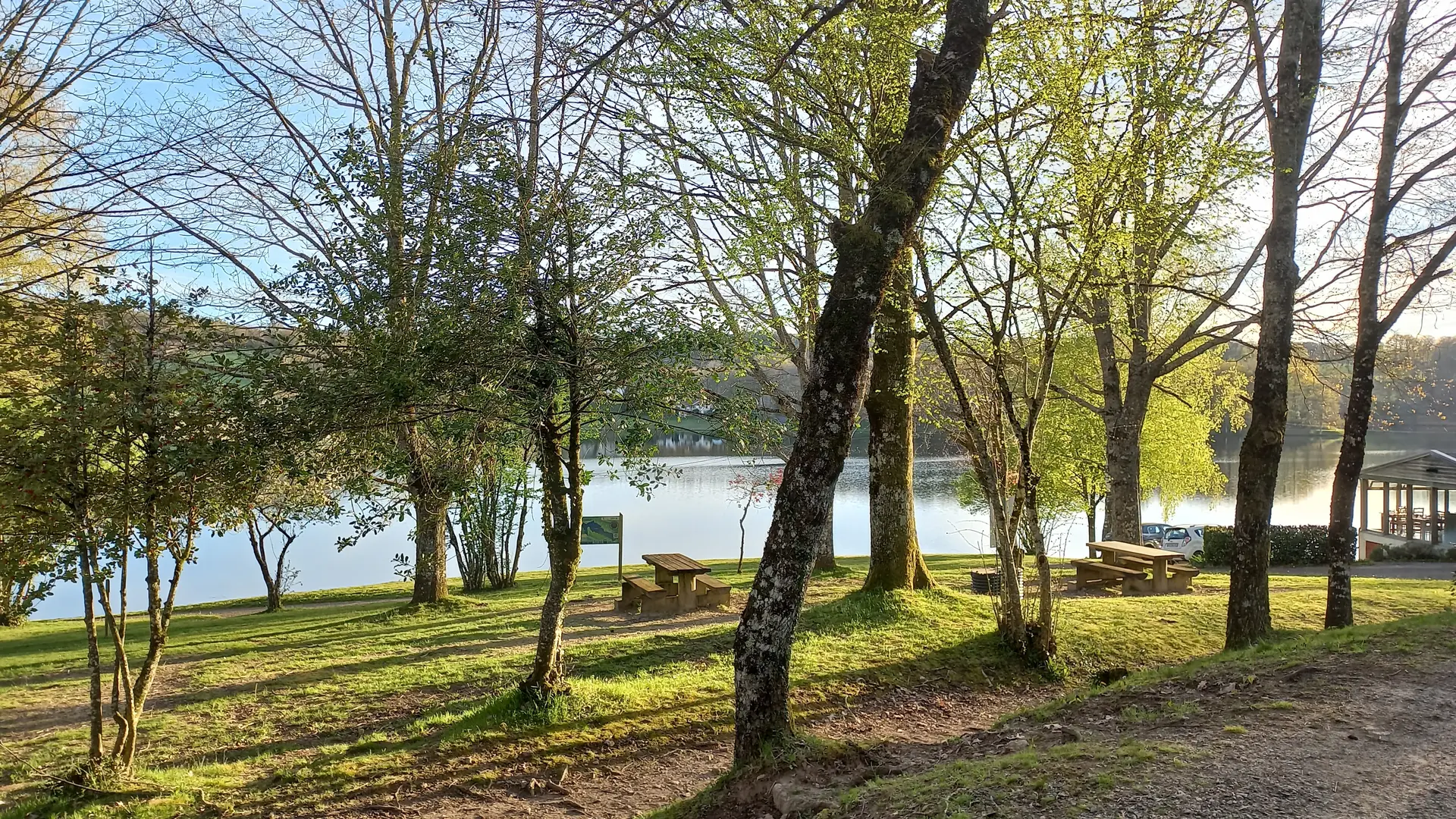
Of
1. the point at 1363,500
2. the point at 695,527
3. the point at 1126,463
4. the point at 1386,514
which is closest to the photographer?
the point at 1126,463

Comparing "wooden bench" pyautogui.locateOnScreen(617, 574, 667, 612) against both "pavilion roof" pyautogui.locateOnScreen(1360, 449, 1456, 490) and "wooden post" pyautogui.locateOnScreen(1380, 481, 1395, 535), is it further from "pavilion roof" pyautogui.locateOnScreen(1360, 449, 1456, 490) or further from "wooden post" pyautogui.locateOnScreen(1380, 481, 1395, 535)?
"wooden post" pyautogui.locateOnScreen(1380, 481, 1395, 535)

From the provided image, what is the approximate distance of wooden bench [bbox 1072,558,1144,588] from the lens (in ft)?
39.1

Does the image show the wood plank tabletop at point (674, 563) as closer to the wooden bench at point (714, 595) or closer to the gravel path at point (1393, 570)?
the wooden bench at point (714, 595)

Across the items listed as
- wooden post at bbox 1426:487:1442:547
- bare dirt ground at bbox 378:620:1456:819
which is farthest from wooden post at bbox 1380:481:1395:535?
bare dirt ground at bbox 378:620:1456:819

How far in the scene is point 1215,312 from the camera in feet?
52.9

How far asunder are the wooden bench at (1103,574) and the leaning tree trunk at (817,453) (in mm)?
9007

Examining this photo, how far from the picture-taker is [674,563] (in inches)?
442

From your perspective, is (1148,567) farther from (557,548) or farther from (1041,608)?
(557,548)

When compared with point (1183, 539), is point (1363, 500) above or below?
above

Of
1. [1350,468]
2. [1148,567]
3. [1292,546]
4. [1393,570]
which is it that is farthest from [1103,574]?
[1292,546]

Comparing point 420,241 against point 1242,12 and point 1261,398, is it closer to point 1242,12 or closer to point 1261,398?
point 1261,398

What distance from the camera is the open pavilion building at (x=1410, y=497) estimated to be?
2241 cm

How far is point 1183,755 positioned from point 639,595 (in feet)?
27.3

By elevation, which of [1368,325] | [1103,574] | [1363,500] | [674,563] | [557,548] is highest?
[1368,325]
